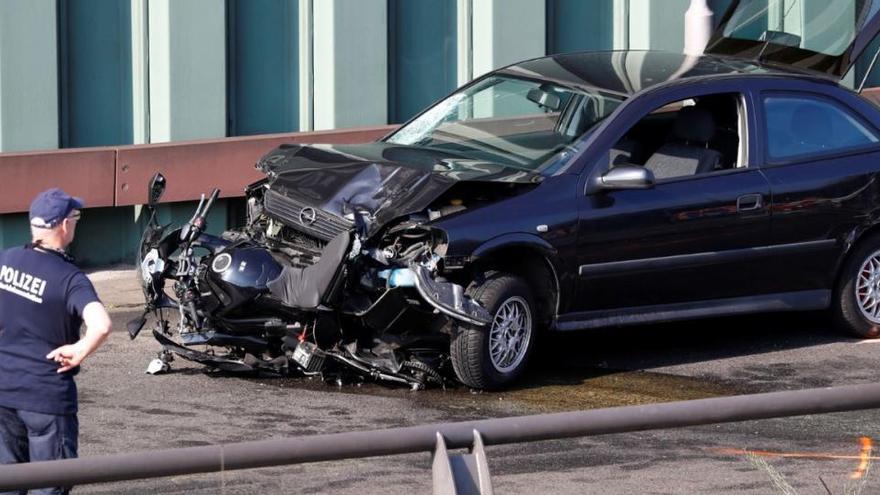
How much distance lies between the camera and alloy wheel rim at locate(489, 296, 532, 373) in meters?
9.09

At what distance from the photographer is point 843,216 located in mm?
10258

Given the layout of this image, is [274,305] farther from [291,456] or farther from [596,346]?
[291,456]

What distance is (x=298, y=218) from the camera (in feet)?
30.2

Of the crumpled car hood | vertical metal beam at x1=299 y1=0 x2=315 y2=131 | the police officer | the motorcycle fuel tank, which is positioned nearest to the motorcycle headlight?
the motorcycle fuel tank

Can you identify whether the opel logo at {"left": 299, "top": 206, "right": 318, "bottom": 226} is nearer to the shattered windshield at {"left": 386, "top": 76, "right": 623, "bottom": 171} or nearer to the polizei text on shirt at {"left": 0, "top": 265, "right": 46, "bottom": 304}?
the shattered windshield at {"left": 386, "top": 76, "right": 623, "bottom": 171}

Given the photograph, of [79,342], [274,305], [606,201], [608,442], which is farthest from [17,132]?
[608,442]

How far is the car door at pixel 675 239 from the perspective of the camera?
9.41 meters

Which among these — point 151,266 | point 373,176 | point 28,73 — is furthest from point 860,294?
point 28,73

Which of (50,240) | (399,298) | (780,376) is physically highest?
(50,240)

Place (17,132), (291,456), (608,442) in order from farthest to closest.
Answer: (17,132) < (608,442) < (291,456)

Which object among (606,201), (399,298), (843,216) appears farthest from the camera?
(843,216)

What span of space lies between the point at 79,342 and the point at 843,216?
5814mm

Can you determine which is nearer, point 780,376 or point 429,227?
point 429,227

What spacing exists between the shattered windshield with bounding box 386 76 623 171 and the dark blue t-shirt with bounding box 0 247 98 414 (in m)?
3.90
